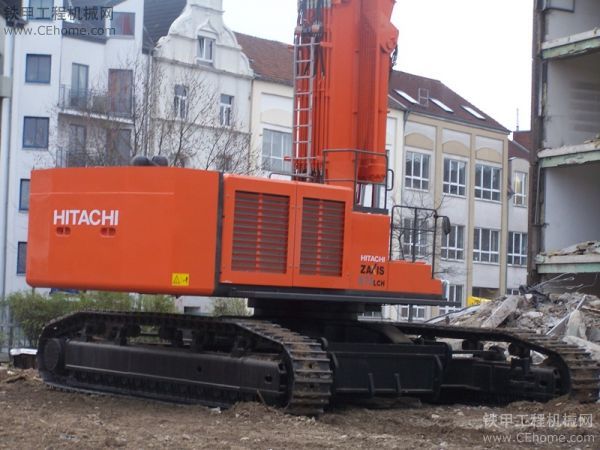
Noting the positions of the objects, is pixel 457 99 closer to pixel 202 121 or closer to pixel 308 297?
pixel 202 121

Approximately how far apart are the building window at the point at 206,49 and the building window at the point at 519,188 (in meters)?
25.8

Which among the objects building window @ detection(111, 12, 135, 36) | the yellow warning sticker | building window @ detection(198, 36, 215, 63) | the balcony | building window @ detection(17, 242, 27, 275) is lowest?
the yellow warning sticker

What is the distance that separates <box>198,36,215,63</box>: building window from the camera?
49188 millimetres

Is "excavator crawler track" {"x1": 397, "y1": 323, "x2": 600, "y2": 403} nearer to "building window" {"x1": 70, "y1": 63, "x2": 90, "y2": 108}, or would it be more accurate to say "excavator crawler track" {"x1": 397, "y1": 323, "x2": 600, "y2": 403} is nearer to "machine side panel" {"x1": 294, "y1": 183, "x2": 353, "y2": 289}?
"machine side panel" {"x1": 294, "y1": 183, "x2": 353, "y2": 289}

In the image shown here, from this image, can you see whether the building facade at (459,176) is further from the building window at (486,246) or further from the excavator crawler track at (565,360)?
the excavator crawler track at (565,360)

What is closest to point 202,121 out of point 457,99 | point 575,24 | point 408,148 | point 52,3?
point 52,3

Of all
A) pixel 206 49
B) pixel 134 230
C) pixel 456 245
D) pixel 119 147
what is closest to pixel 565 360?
pixel 134 230

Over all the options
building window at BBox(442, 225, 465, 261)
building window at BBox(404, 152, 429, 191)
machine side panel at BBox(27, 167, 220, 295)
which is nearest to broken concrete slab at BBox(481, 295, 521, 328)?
machine side panel at BBox(27, 167, 220, 295)

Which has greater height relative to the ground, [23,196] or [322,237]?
[23,196]

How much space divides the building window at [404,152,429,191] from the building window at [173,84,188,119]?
2319cm

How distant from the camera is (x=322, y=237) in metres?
13.5

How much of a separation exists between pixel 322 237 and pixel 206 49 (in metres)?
37.1

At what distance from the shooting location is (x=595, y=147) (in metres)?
20.7

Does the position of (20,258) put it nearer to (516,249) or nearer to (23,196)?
(23,196)
